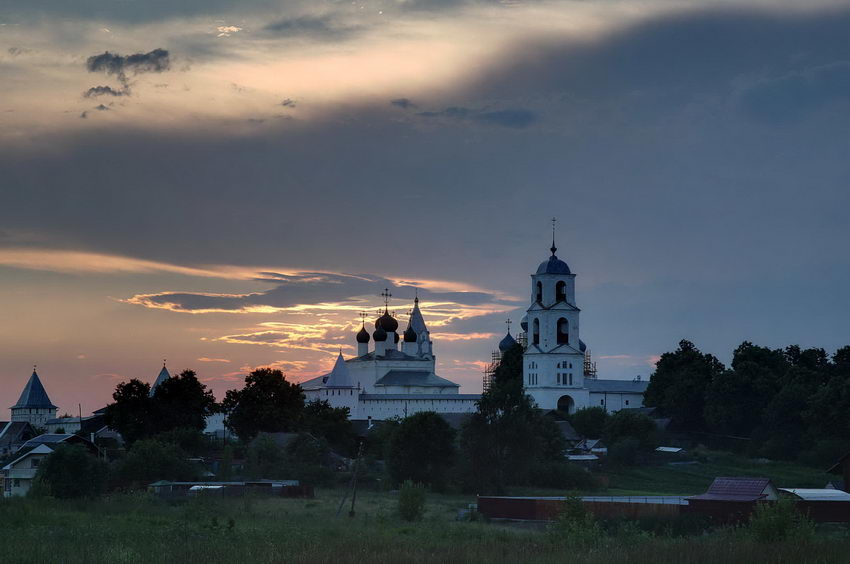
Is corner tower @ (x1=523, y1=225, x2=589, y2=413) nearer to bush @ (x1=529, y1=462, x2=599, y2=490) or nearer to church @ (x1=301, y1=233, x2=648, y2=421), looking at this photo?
church @ (x1=301, y1=233, x2=648, y2=421)

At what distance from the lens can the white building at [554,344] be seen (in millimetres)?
119062

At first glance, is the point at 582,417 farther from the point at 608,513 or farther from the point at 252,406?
the point at 608,513

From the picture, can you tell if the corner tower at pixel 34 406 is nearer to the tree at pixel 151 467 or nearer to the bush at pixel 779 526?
the tree at pixel 151 467

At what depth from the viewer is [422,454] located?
71.0 m

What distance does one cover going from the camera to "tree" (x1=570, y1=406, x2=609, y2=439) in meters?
105

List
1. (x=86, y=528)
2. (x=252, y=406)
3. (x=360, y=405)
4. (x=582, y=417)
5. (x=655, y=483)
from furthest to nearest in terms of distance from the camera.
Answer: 1. (x=360, y=405)
2. (x=582, y=417)
3. (x=252, y=406)
4. (x=655, y=483)
5. (x=86, y=528)

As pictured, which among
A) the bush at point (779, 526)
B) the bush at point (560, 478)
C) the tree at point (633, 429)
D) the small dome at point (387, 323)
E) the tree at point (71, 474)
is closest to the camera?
the bush at point (779, 526)

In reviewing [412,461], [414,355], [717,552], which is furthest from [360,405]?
[717,552]

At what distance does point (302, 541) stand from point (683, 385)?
234 feet

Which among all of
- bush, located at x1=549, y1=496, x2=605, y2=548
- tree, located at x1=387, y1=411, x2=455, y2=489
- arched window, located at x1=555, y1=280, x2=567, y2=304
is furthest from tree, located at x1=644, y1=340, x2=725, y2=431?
bush, located at x1=549, y1=496, x2=605, y2=548

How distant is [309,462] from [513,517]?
96.6 feet

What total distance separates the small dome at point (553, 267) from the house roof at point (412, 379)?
17.4m

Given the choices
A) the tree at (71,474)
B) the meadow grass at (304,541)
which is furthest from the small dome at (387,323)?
the meadow grass at (304,541)

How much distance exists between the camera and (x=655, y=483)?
75.8 meters
